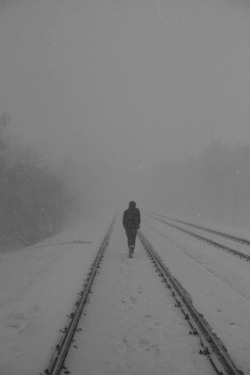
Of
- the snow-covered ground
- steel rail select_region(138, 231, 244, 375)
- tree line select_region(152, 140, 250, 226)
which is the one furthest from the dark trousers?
tree line select_region(152, 140, 250, 226)

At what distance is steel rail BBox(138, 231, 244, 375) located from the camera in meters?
4.78

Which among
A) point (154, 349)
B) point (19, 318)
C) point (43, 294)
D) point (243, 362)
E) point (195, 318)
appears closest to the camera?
point (243, 362)

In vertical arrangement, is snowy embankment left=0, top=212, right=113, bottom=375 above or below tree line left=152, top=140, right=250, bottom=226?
below

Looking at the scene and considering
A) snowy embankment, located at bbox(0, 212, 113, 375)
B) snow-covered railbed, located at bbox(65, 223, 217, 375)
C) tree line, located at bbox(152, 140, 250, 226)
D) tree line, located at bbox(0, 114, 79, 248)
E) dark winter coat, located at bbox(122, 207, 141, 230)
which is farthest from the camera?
tree line, located at bbox(152, 140, 250, 226)

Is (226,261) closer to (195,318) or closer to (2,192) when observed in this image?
(195,318)

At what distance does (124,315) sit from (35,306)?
2321 mm

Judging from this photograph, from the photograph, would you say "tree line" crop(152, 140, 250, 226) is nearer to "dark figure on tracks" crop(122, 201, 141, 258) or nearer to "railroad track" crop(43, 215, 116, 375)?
"dark figure on tracks" crop(122, 201, 141, 258)

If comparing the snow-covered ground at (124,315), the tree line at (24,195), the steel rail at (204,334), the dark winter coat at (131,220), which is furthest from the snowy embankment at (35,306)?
the tree line at (24,195)

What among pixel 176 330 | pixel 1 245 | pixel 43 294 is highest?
pixel 176 330

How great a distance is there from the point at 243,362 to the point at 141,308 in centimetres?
284

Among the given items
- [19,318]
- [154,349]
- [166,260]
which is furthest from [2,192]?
[154,349]

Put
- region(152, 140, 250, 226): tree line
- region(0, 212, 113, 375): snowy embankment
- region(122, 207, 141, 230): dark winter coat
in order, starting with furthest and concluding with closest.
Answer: region(152, 140, 250, 226): tree line, region(122, 207, 141, 230): dark winter coat, region(0, 212, 113, 375): snowy embankment

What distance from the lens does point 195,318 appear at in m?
6.71

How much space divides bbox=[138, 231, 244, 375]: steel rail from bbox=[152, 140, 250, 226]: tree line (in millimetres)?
43573
